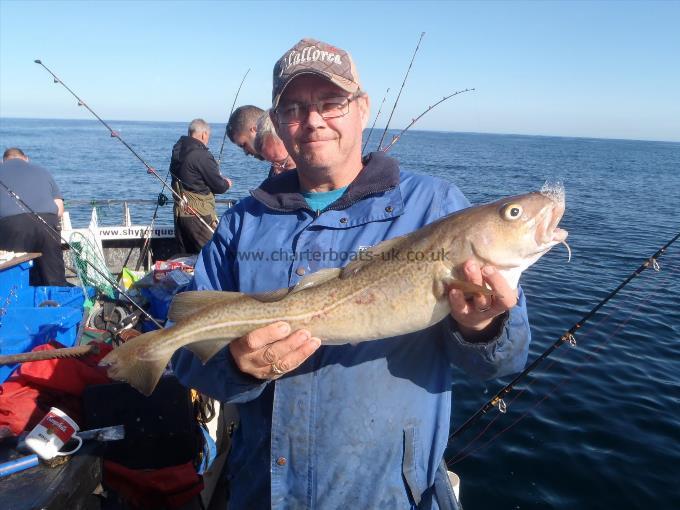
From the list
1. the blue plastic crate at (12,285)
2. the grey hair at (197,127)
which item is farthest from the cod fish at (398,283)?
the grey hair at (197,127)

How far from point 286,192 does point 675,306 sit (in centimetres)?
1395

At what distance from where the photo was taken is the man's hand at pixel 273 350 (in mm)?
2523

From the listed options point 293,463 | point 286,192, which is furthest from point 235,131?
point 293,463

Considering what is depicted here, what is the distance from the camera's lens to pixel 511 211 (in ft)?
8.81

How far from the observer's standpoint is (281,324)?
2.61 metres

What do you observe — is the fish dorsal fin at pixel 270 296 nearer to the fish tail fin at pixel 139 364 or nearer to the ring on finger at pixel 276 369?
the ring on finger at pixel 276 369

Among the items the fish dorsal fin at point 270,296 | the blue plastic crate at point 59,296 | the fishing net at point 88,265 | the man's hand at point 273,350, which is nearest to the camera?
the man's hand at point 273,350

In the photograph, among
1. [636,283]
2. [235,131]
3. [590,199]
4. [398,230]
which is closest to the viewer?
[398,230]

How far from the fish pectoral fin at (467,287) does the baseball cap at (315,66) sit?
1.35m

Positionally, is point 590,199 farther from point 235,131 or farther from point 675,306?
point 235,131

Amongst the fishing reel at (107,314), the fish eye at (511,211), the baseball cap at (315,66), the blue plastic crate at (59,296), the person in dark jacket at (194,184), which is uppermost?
the baseball cap at (315,66)

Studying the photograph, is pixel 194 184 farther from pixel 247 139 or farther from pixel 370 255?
pixel 370 255

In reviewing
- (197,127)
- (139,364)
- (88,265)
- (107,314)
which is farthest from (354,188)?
(197,127)

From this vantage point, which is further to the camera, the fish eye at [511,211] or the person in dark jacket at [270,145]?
the person in dark jacket at [270,145]
